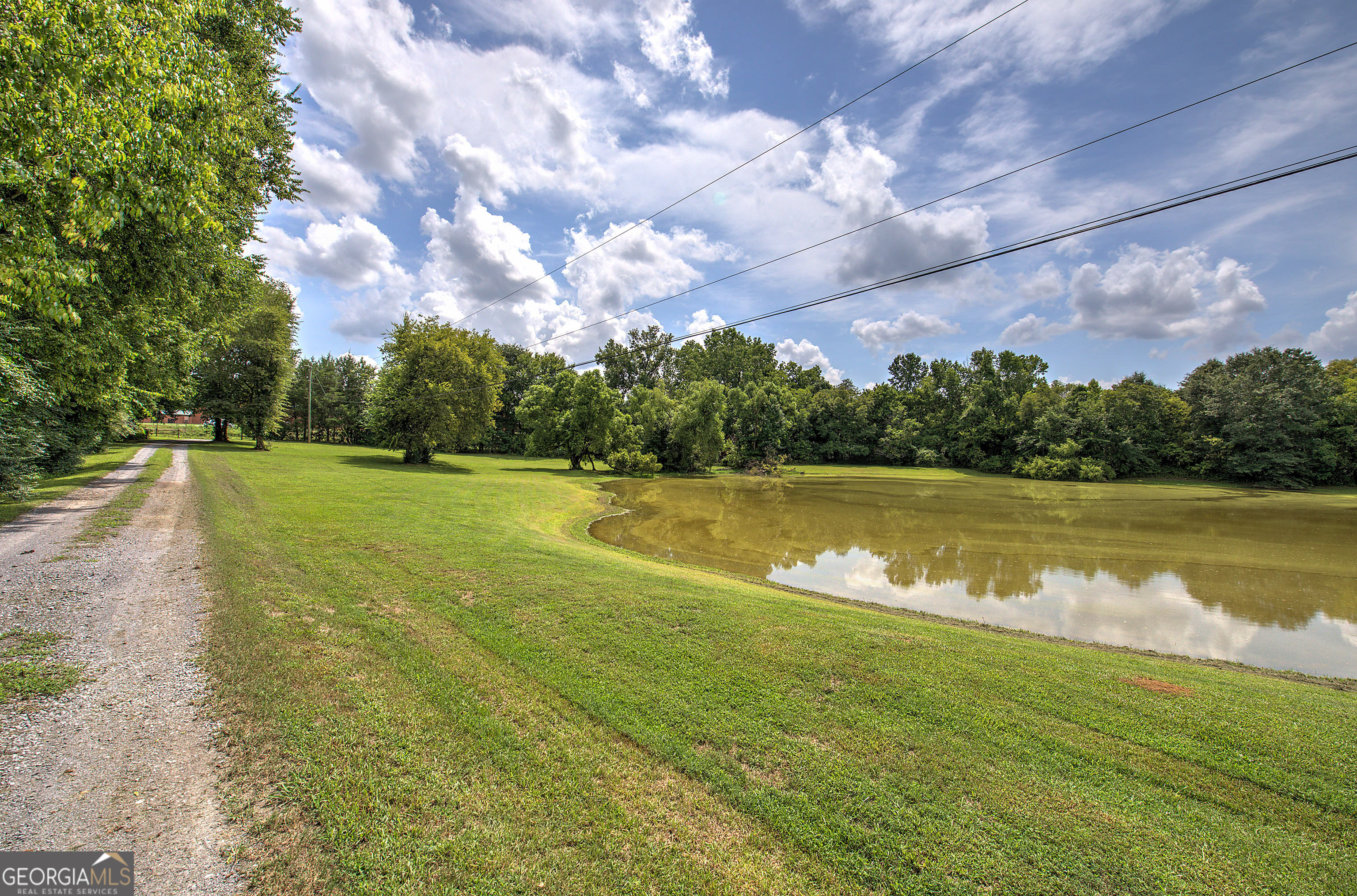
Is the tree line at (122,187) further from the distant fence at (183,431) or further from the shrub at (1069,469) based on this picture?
the shrub at (1069,469)

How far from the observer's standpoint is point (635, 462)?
1528 inches

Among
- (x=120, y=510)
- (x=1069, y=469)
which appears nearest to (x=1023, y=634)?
(x=120, y=510)

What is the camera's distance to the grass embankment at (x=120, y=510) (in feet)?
30.8

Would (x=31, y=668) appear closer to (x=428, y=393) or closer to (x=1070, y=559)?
(x=1070, y=559)

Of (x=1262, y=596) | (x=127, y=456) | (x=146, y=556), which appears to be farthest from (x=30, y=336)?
(x=127, y=456)

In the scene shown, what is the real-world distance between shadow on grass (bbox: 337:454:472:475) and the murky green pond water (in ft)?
40.6

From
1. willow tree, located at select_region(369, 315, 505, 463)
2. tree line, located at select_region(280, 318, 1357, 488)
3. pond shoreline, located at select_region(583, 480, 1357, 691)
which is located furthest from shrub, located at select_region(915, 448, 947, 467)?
pond shoreline, located at select_region(583, 480, 1357, 691)

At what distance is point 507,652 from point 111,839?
304 centimetres

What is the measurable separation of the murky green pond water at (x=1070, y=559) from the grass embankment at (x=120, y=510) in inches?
431

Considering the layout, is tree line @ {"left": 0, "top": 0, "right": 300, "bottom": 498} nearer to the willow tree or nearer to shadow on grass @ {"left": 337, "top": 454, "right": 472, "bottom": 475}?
A: shadow on grass @ {"left": 337, "top": 454, "right": 472, "bottom": 475}

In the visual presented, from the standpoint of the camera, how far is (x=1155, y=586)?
11.9m

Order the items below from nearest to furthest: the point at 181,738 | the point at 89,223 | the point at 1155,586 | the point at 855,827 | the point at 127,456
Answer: the point at 855,827 → the point at 181,738 → the point at 89,223 → the point at 1155,586 → the point at 127,456

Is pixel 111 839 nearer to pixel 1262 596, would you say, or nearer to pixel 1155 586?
pixel 1155 586

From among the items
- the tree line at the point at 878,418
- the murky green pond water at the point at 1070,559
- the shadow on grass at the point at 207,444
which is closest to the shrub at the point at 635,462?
the tree line at the point at 878,418
